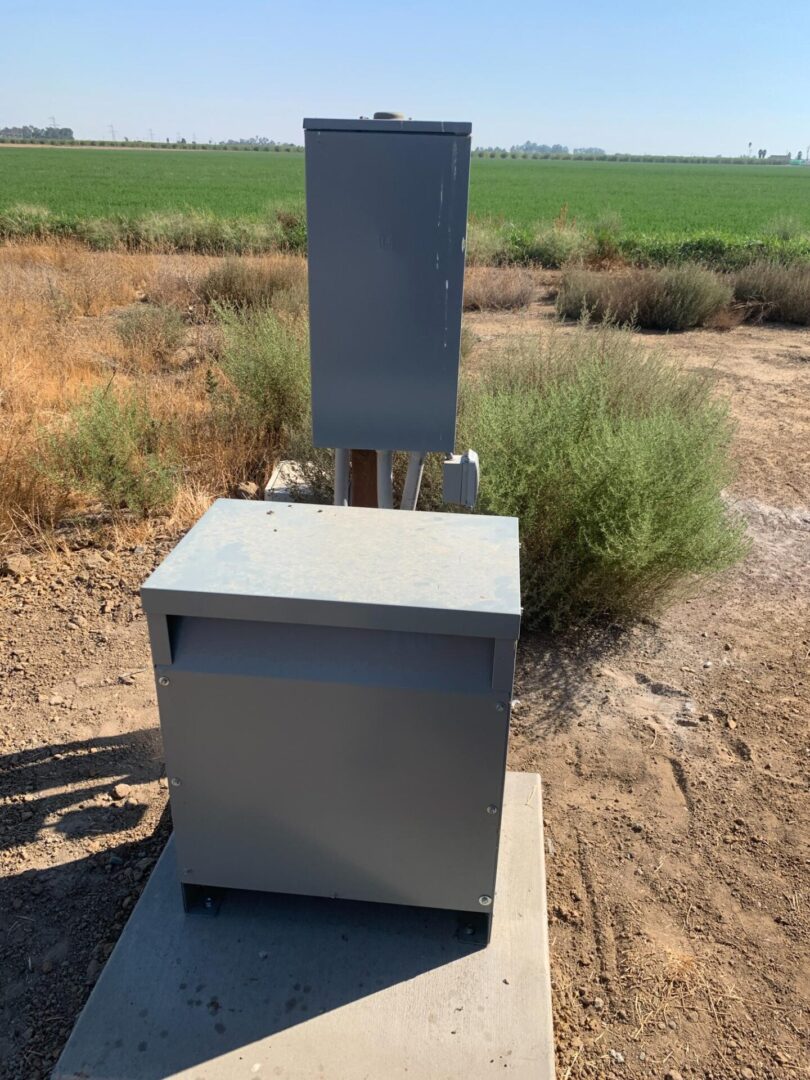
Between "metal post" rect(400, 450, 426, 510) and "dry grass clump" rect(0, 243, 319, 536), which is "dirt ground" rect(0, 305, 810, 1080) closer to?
"dry grass clump" rect(0, 243, 319, 536)

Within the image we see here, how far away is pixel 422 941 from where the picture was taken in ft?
6.48

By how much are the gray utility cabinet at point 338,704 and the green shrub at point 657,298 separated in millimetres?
9974

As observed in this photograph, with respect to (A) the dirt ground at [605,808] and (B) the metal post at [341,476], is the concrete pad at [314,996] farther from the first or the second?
(B) the metal post at [341,476]

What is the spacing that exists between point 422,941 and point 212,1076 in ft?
1.83

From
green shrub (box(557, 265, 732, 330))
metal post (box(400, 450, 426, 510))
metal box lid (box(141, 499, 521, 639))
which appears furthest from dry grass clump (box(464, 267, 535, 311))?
metal box lid (box(141, 499, 521, 639))

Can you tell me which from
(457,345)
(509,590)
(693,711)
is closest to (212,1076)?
(509,590)

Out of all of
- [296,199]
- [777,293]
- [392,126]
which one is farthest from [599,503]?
[296,199]

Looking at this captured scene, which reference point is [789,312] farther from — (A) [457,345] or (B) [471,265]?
(A) [457,345]

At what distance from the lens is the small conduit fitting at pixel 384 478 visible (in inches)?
102

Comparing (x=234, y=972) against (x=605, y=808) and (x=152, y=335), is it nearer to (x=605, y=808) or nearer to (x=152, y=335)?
(x=605, y=808)

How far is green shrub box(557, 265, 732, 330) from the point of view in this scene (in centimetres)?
1095

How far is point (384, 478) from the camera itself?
2641 mm

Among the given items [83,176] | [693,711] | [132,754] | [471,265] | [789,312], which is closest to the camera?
[132,754]

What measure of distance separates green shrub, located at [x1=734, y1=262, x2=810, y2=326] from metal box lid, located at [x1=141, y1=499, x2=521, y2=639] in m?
11.7
